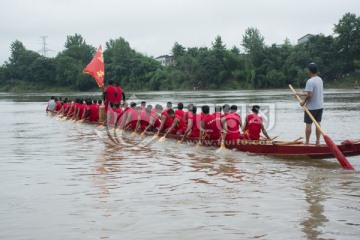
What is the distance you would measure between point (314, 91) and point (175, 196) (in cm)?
391

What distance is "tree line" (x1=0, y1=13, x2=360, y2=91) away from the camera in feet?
188

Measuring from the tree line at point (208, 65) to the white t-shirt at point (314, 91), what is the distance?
48170 mm

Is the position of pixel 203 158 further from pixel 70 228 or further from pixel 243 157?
pixel 70 228

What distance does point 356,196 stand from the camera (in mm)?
5996

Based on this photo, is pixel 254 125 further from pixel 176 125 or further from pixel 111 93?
pixel 111 93

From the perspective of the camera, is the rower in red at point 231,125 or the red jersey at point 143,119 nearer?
the rower in red at point 231,125

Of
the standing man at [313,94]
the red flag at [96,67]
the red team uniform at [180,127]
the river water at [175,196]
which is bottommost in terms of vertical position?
the river water at [175,196]

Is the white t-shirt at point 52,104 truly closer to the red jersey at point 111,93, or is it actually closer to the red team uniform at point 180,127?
the red jersey at point 111,93

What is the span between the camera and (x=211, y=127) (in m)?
10.4

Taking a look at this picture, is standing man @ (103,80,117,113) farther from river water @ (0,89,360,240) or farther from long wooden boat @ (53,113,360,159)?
long wooden boat @ (53,113,360,159)

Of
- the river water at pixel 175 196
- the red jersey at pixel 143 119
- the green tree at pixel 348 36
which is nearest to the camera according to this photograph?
the river water at pixel 175 196

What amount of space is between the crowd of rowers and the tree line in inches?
1705

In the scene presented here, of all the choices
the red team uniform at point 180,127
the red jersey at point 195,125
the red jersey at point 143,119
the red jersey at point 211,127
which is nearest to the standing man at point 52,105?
the red jersey at point 143,119

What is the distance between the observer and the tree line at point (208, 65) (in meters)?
57.2
